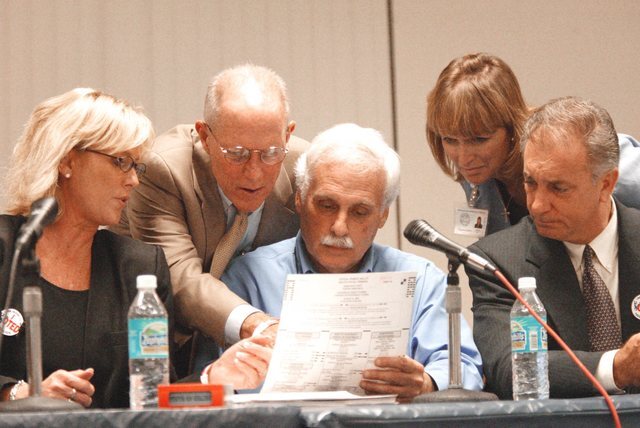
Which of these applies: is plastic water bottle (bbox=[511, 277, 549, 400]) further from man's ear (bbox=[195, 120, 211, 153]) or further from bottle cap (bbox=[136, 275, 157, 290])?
man's ear (bbox=[195, 120, 211, 153])

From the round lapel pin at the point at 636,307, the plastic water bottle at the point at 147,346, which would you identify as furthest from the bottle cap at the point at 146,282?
the round lapel pin at the point at 636,307

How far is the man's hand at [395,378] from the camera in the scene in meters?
2.18

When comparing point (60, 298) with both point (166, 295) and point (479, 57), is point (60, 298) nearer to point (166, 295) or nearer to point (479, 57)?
point (166, 295)

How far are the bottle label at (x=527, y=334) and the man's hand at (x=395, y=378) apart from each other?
0.76 ft

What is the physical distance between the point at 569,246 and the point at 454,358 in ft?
2.31

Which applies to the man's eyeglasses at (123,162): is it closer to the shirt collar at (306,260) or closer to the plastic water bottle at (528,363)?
the shirt collar at (306,260)

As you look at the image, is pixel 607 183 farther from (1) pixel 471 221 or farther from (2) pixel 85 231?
(2) pixel 85 231

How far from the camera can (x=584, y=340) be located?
2.48 metres

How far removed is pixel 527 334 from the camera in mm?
2143

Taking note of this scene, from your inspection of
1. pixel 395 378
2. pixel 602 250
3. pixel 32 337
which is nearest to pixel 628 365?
pixel 602 250

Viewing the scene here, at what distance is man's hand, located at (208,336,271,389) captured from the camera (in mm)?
2211

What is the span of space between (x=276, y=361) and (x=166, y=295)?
0.55 m

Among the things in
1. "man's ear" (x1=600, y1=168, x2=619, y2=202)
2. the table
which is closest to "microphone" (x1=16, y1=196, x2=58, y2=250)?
the table

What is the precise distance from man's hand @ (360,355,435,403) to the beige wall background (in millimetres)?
2687
